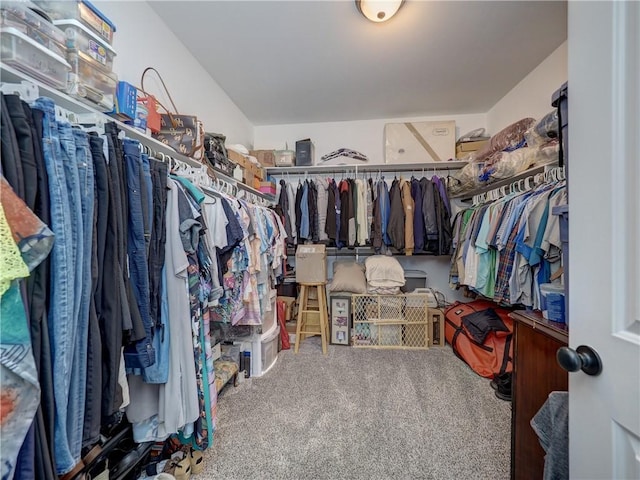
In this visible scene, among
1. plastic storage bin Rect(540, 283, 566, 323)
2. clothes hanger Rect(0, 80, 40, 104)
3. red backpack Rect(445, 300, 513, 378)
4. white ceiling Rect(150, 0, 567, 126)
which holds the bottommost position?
red backpack Rect(445, 300, 513, 378)

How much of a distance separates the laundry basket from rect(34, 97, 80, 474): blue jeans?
2.15 metres

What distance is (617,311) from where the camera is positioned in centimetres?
44

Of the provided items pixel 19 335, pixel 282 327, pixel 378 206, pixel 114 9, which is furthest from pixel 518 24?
pixel 282 327

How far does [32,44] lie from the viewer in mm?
699

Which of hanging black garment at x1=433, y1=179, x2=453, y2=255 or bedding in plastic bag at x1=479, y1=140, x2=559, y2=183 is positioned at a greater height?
bedding in plastic bag at x1=479, y1=140, x2=559, y2=183

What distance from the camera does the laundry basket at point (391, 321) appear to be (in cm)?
247

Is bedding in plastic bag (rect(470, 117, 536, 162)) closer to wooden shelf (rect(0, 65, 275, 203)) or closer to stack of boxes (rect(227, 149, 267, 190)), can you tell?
stack of boxes (rect(227, 149, 267, 190))

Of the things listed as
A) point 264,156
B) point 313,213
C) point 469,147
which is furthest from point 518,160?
point 264,156

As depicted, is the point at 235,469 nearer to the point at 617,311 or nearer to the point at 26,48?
the point at 617,311

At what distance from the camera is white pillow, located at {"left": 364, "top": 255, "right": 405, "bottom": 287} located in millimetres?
2514

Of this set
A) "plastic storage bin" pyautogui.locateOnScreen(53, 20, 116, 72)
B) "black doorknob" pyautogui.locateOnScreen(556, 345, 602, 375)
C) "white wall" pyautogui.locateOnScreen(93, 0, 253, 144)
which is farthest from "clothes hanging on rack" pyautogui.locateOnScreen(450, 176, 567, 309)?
"white wall" pyautogui.locateOnScreen(93, 0, 253, 144)

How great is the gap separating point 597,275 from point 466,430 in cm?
141

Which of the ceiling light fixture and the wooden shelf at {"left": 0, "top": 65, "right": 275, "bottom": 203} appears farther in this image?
the ceiling light fixture

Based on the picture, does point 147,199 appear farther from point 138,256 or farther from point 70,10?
point 70,10
